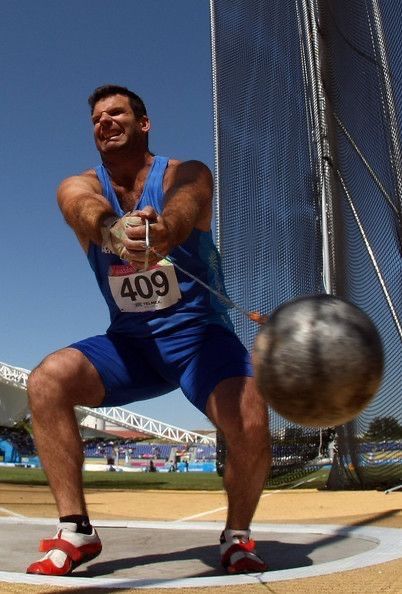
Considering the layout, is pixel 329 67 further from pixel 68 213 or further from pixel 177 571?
pixel 177 571

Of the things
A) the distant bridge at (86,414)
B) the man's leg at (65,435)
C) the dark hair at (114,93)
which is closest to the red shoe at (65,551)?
the man's leg at (65,435)

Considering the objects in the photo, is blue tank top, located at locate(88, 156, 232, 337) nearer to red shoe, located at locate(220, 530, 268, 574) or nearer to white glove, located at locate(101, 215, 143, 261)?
white glove, located at locate(101, 215, 143, 261)

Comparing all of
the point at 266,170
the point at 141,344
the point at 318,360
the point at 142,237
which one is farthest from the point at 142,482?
the point at 318,360

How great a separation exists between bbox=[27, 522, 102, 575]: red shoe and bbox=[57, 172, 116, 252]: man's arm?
3.28ft

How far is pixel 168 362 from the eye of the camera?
2.67 meters

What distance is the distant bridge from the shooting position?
129ft

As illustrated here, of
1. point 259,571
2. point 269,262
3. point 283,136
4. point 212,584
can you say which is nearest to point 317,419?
point 212,584

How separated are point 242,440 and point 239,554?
0.38 m

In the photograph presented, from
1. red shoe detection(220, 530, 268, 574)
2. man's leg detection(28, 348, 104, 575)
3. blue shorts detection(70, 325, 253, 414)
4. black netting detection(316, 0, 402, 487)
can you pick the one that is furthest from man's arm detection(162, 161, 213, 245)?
black netting detection(316, 0, 402, 487)

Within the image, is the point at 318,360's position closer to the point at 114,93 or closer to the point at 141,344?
the point at 141,344

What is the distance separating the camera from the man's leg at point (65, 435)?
2.39m

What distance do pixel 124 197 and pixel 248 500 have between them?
1260 mm

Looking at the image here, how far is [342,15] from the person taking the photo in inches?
253

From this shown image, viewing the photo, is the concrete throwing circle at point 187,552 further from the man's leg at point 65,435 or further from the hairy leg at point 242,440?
the hairy leg at point 242,440
